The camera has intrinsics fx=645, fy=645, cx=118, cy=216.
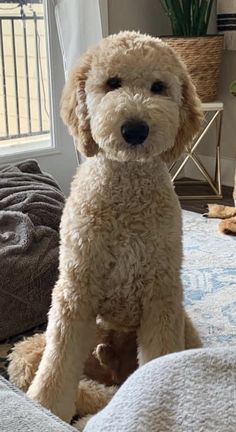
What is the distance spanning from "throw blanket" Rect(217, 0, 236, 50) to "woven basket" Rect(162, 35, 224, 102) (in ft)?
0.52

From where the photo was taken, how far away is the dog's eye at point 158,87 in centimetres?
128

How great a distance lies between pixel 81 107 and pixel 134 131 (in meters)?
0.20

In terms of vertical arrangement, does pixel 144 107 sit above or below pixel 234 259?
above

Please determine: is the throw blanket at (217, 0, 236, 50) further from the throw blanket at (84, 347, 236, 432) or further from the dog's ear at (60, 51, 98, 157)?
the throw blanket at (84, 347, 236, 432)

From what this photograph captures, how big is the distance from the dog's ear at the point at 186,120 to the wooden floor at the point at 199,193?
188cm

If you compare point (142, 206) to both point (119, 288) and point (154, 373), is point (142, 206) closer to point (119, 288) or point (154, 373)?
point (119, 288)

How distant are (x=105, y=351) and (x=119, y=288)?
0.86ft

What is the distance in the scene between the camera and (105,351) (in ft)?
5.07

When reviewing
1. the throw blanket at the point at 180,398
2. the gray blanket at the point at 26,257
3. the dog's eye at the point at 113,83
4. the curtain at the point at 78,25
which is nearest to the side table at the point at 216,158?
the curtain at the point at 78,25

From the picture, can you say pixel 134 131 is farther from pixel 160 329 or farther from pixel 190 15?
pixel 190 15

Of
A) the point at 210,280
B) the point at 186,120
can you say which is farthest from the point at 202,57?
the point at 186,120

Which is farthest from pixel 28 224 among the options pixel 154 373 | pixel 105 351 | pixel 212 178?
pixel 212 178

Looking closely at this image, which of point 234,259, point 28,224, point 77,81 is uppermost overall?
point 77,81

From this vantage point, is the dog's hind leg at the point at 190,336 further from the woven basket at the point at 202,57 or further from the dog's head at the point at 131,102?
the woven basket at the point at 202,57
